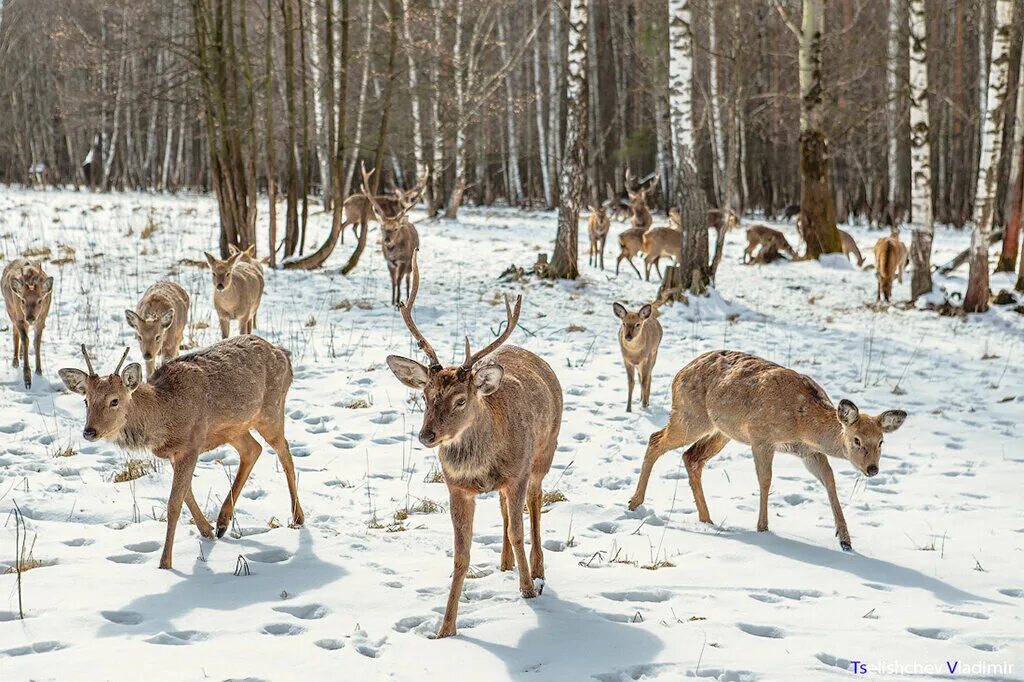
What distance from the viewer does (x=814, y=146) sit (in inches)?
709

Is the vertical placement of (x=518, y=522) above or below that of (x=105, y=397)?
below

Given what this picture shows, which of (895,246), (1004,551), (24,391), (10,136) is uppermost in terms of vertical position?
(10,136)

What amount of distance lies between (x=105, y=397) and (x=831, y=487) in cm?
437

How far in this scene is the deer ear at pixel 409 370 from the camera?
442 centimetres

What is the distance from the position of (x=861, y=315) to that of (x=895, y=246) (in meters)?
1.45

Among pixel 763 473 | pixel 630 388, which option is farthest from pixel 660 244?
pixel 763 473

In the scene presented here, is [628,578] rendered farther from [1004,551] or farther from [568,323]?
[568,323]

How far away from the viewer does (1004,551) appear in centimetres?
560

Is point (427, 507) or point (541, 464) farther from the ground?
point (541, 464)

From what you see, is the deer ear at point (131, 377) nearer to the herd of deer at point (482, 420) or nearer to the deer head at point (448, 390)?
the herd of deer at point (482, 420)

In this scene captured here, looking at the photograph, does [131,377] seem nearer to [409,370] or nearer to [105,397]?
[105,397]

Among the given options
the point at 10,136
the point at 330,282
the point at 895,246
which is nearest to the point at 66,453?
the point at 330,282

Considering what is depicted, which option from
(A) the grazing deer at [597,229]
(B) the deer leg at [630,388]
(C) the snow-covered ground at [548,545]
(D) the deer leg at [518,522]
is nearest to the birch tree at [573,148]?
(A) the grazing deer at [597,229]

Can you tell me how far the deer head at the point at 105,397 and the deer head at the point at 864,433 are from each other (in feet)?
13.8
